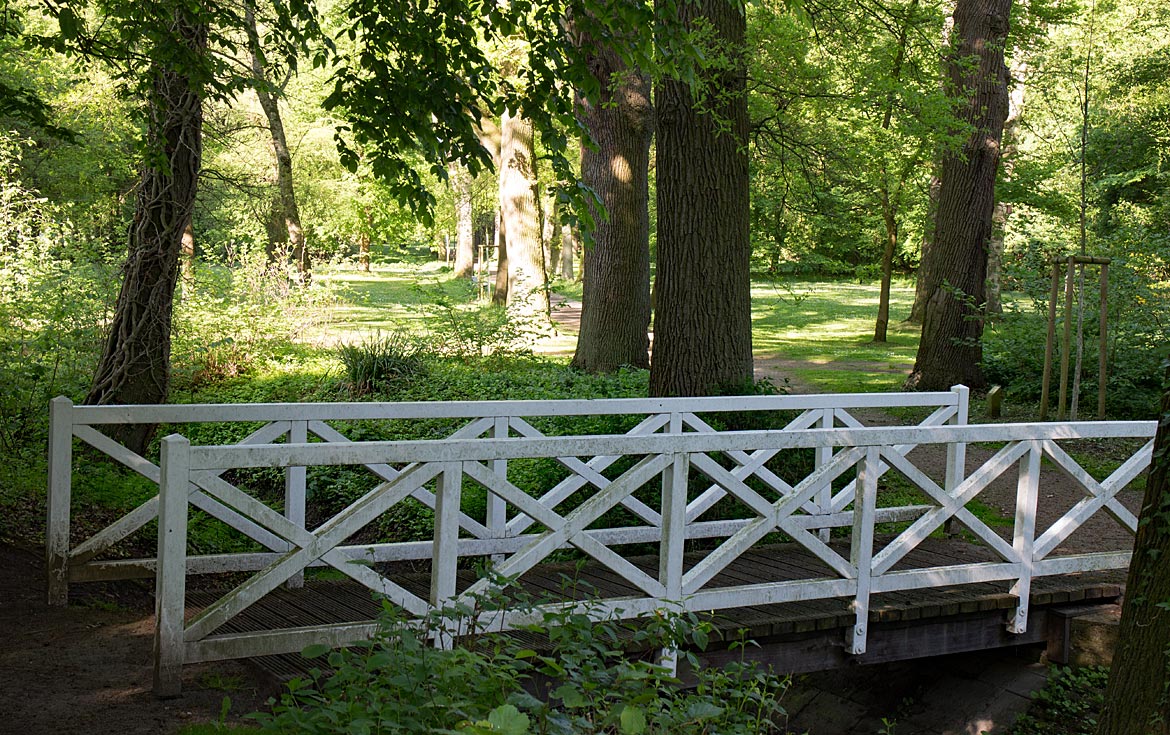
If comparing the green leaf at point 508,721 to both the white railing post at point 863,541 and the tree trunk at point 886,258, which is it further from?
the tree trunk at point 886,258

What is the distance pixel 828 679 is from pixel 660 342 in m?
3.44

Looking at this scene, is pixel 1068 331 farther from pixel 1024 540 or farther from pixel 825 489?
pixel 1024 540

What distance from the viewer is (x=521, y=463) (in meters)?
10.0

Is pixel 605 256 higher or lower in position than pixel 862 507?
higher

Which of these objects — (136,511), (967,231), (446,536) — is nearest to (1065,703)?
(446,536)

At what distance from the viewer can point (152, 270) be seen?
30.9 ft

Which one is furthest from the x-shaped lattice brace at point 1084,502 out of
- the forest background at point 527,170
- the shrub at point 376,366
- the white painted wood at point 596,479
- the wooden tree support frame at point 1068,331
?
the shrub at point 376,366

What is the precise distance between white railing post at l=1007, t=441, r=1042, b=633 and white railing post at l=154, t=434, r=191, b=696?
4.69 m

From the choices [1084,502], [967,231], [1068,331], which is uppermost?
[967,231]

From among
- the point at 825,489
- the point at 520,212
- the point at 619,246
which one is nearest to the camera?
the point at 825,489

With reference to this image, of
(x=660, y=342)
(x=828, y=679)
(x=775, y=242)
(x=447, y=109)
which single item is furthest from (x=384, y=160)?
(x=775, y=242)

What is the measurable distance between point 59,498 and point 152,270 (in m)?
3.93

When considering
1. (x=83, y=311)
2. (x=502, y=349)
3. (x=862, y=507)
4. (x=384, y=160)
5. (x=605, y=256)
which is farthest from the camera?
(x=502, y=349)

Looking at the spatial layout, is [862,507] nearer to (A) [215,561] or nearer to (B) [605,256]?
(A) [215,561]
